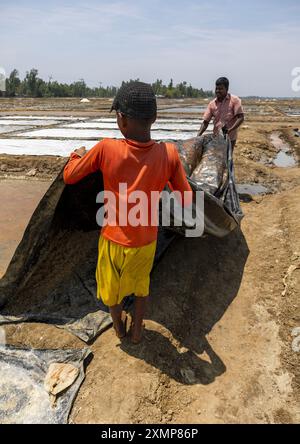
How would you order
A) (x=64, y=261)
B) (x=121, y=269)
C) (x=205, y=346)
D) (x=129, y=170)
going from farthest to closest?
(x=64, y=261), (x=205, y=346), (x=121, y=269), (x=129, y=170)

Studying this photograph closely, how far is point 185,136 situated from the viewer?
12.0 metres

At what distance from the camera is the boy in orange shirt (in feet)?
6.57

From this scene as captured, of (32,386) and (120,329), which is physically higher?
(120,329)

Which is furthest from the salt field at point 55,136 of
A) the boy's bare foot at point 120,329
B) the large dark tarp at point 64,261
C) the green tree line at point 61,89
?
the green tree line at point 61,89

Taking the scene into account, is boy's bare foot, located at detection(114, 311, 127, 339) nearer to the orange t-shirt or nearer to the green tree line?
the orange t-shirt

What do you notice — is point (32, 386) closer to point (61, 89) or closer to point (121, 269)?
point (121, 269)

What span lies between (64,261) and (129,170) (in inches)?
62.2

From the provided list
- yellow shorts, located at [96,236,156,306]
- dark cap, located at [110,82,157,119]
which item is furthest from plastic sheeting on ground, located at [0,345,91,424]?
dark cap, located at [110,82,157,119]

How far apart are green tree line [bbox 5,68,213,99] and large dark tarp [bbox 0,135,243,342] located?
51330mm

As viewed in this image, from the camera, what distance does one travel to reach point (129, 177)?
2.07 meters

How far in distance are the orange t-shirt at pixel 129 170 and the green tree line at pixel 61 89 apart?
52.4m

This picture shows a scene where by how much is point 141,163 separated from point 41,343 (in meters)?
1.65

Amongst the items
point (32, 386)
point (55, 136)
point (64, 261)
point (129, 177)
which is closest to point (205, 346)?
point (32, 386)

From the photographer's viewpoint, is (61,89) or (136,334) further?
(61,89)
